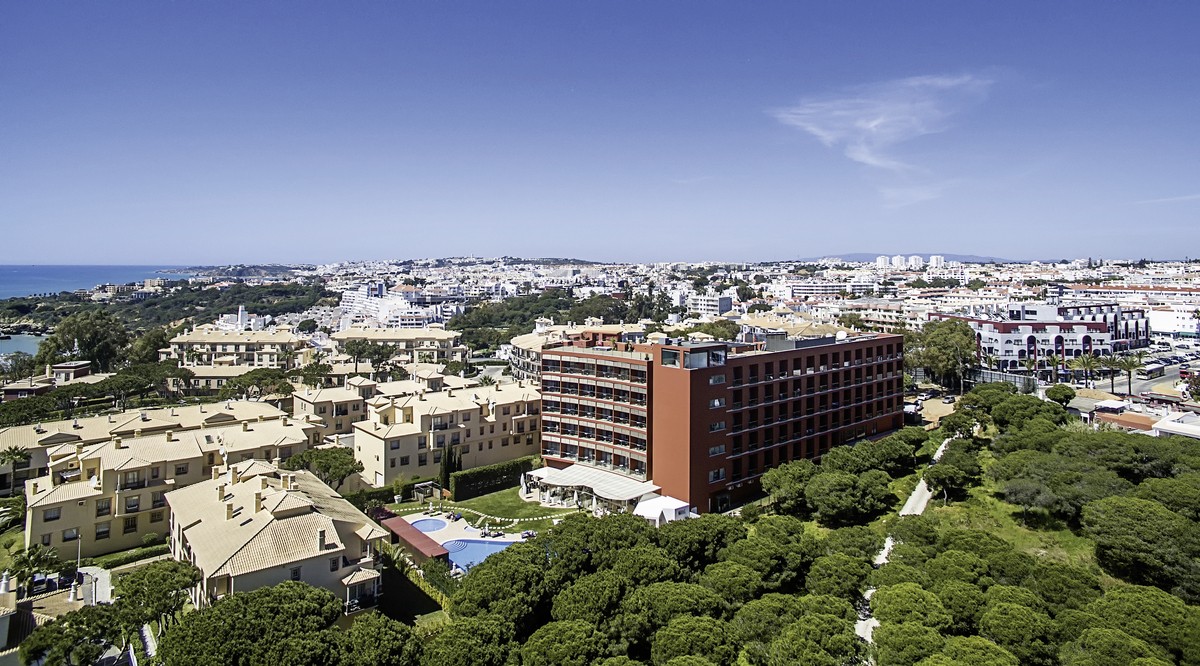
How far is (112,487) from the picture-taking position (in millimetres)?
34406

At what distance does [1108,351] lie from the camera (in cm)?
8731

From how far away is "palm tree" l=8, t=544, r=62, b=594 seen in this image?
1078 inches

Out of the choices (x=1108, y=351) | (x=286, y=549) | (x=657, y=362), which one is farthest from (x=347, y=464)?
(x=1108, y=351)

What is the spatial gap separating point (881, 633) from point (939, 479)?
2113cm

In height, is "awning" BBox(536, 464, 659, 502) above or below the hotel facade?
below

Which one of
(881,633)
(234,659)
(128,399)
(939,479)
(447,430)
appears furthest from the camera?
(128,399)

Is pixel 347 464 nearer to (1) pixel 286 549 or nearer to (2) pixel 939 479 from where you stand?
(1) pixel 286 549

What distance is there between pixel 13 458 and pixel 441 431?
81.0 ft

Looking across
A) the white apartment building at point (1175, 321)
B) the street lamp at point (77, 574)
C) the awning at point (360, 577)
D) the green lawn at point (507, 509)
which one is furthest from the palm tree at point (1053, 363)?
the street lamp at point (77, 574)

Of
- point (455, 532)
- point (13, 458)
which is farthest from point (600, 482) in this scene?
point (13, 458)

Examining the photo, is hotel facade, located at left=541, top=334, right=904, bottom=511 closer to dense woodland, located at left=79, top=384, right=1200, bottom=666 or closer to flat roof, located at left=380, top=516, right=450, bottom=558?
dense woodland, located at left=79, top=384, right=1200, bottom=666

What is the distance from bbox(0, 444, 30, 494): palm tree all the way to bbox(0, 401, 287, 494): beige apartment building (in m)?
0.06

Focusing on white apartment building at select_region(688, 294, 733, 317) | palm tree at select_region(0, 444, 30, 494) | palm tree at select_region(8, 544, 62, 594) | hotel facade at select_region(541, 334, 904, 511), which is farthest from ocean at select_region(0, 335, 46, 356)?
white apartment building at select_region(688, 294, 733, 317)

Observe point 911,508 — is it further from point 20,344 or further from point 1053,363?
point 20,344
